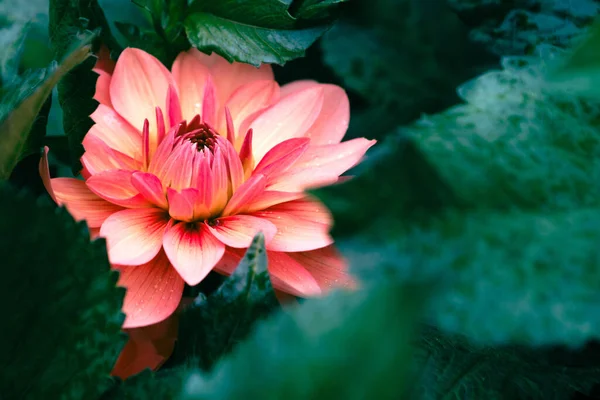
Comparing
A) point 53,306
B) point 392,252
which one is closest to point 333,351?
point 392,252

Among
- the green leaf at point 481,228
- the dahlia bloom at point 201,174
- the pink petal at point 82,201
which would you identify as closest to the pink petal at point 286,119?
the dahlia bloom at point 201,174

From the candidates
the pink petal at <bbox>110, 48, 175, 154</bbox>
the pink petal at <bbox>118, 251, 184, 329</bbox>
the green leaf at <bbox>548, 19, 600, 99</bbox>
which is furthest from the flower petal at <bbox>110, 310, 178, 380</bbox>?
the green leaf at <bbox>548, 19, 600, 99</bbox>

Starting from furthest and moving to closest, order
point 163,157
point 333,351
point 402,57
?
point 402,57 < point 163,157 < point 333,351

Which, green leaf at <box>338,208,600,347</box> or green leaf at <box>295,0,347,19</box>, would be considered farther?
green leaf at <box>295,0,347,19</box>

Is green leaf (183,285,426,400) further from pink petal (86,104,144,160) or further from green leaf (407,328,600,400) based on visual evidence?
pink petal (86,104,144,160)

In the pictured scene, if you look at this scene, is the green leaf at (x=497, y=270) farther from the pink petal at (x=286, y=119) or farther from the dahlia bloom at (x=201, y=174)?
the pink petal at (x=286, y=119)

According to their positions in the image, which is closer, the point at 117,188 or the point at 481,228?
the point at 481,228

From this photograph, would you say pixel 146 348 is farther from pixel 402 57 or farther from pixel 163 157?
pixel 402 57

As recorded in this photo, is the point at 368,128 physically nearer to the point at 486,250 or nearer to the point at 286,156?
the point at 286,156

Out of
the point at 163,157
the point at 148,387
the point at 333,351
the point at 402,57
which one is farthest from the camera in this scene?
the point at 402,57
